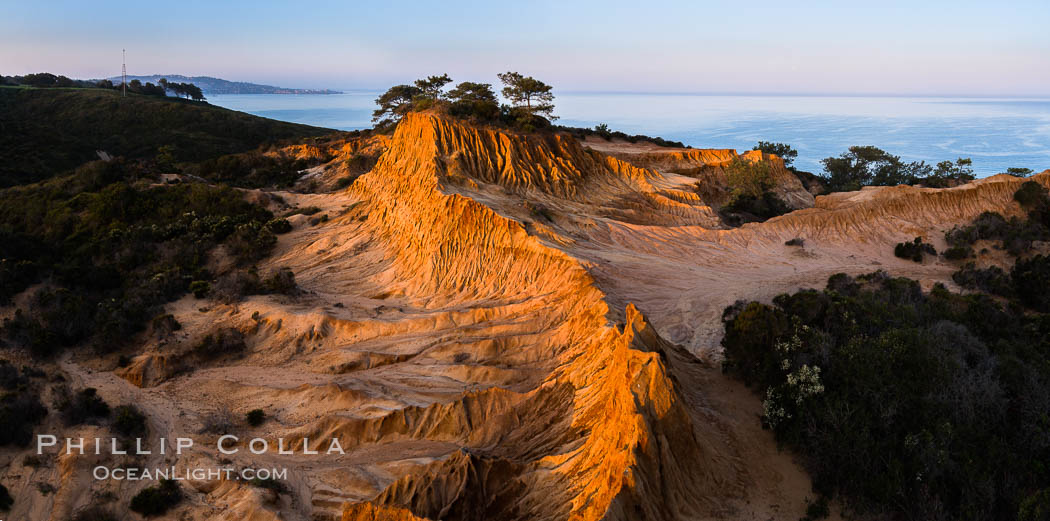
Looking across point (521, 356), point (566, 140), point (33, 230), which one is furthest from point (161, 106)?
point (521, 356)

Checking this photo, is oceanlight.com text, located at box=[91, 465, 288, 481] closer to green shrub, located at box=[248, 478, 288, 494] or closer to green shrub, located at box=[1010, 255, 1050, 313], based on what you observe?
green shrub, located at box=[248, 478, 288, 494]

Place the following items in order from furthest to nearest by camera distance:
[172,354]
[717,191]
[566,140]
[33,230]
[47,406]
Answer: [717,191], [566,140], [33,230], [172,354], [47,406]

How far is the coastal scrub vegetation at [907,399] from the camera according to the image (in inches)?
332

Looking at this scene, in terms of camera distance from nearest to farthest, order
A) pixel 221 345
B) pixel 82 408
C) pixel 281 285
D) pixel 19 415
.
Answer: pixel 19 415
pixel 82 408
pixel 221 345
pixel 281 285

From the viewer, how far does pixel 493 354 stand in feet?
47.7

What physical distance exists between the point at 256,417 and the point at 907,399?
14.9m

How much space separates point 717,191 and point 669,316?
28686 millimetres

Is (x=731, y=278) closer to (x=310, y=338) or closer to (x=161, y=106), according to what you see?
(x=310, y=338)

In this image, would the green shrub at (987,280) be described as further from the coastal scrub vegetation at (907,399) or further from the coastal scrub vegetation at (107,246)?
the coastal scrub vegetation at (107,246)

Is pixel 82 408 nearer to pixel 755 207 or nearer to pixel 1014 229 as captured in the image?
pixel 1014 229

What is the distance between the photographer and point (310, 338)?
1689 cm

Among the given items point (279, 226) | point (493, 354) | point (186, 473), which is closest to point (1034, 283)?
point (493, 354)

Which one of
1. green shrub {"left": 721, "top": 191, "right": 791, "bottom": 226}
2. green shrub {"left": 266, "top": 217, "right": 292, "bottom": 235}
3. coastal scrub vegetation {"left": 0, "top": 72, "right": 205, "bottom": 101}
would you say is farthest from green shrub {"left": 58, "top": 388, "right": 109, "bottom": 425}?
coastal scrub vegetation {"left": 0, "top": 72, "right": 205, "bottom": 101}

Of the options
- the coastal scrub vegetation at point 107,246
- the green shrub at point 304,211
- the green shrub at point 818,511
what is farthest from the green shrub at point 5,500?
the green shrub at point 304,211
